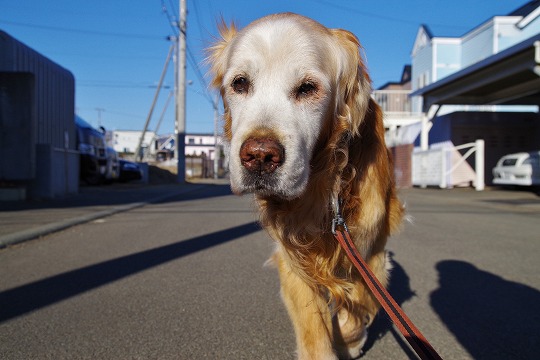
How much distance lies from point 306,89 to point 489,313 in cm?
213

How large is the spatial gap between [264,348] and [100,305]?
1.40m

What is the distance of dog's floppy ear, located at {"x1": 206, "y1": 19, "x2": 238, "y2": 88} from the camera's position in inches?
97.8

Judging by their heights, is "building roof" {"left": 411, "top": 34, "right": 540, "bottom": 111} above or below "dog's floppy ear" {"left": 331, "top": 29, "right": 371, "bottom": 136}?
above

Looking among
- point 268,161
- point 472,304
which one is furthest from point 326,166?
point 472,304

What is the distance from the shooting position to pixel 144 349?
2.46 meters

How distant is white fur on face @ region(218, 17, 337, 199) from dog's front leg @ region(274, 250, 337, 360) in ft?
2.15

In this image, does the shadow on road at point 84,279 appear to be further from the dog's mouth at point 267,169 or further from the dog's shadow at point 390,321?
the dog's mouth at point 267,169

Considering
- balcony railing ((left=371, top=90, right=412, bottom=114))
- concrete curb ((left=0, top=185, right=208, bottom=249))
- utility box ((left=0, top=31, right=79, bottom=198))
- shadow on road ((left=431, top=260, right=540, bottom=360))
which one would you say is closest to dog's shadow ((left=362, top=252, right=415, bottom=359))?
shadow on road ((left=431, top=260, right=540, bottom=360))

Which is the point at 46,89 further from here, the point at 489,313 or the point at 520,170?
the point at 520,170

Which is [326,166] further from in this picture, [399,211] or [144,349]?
[144,349]

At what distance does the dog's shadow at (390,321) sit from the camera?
8.61ft

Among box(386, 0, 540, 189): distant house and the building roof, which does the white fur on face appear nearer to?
the building roof

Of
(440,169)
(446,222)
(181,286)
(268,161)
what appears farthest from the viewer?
(440,169)

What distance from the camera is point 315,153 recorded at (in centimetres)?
209
